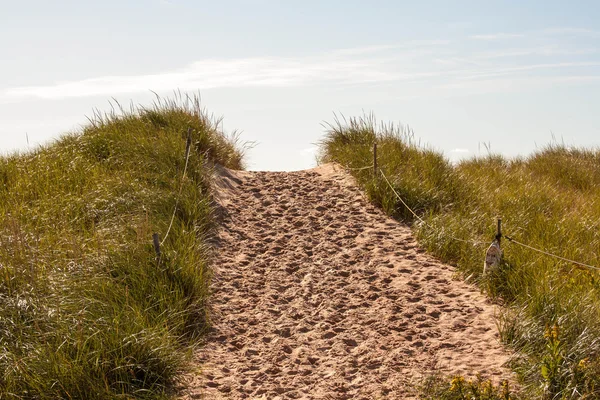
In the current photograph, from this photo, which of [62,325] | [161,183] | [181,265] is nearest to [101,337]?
[62,325]

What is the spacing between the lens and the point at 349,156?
1009 centimetres

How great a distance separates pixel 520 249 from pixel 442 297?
41.5 inches

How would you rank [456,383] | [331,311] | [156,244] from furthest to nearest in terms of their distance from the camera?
[331,311] < [156,244] < [456,383]

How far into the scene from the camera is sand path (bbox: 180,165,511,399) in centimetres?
465

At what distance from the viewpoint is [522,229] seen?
24.5 feet

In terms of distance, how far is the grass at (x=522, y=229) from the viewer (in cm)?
433

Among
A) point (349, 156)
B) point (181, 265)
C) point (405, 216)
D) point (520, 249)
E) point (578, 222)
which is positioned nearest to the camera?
point (181, 265)

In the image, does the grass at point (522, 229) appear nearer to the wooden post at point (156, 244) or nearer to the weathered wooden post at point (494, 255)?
the weathered wooden post at point (494, 255)

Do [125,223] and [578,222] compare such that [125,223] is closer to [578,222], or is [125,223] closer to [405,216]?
[405,216]

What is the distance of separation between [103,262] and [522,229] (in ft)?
15.6

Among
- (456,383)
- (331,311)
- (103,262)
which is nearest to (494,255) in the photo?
(331,311)

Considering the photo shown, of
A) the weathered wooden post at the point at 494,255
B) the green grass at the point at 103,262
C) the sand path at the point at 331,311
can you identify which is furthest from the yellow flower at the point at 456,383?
the weathered wooden post at the point at 494,255

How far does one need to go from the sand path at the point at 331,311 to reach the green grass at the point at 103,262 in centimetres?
37

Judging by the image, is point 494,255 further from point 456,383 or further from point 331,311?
point 456,383
